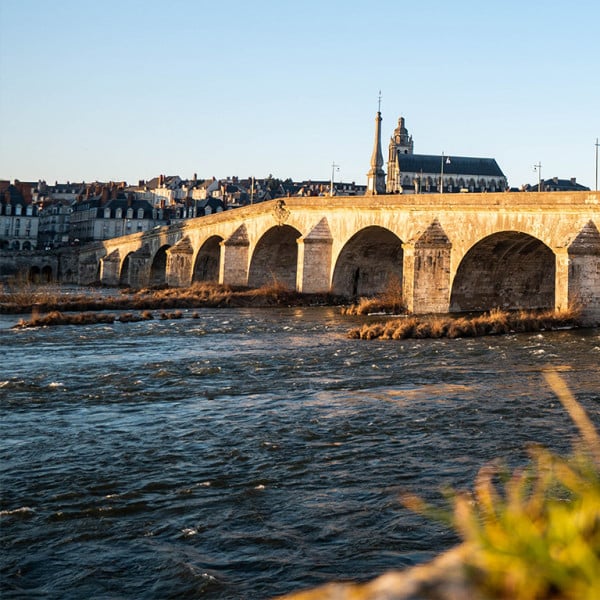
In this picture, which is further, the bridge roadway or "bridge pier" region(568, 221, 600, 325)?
the bridge roadway

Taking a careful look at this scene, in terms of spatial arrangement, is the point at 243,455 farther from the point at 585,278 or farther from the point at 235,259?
the point at 235,259

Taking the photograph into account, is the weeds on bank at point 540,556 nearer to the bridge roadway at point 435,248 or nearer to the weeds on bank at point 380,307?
the bridge roadway at point 435,248

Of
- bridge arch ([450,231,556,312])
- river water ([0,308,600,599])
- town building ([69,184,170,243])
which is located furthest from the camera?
town building ([69,184,170,243])

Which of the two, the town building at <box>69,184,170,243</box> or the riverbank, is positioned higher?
the town building at <box>69,184,170,243</box>

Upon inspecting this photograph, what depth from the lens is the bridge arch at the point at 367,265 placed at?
39.0 meters

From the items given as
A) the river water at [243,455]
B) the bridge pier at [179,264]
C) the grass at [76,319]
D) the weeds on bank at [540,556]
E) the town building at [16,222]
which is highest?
the town building at [16,222]

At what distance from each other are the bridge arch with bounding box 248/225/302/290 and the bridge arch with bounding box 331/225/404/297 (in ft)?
25.3

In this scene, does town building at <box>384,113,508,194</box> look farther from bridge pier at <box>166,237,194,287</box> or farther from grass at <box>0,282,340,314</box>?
grass at <box>0,282,340,314</box>

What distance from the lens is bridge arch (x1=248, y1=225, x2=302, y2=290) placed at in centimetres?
A: 4815

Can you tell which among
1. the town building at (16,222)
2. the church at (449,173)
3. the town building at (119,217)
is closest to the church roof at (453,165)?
the church at (449,173)

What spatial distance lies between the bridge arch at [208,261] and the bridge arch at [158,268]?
8.48 metres

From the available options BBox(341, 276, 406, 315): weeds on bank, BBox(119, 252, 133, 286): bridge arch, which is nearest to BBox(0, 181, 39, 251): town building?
BBox(119, 252, 133, 286): bridge arch

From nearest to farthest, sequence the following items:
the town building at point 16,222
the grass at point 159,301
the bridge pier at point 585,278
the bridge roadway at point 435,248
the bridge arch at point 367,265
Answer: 1. the bridge pier at point 585,278
2. the bridge roadway at point 435,248
3. the grass at point 159,301
4. the bridge arch at point 367,265
5. the town building at point 16,222

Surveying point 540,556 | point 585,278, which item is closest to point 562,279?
point 585,278
